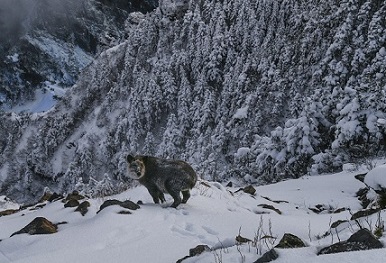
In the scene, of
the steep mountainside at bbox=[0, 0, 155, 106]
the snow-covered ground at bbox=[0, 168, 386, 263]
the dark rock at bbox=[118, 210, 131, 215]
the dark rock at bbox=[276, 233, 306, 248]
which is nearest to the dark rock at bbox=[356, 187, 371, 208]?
the snow-covered ground at bbox=[0, 168, 386, 263]

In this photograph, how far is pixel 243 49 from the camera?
166ft

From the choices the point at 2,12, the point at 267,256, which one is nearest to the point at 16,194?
the point at 267,256

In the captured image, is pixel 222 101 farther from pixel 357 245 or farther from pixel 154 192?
pixel 357 245

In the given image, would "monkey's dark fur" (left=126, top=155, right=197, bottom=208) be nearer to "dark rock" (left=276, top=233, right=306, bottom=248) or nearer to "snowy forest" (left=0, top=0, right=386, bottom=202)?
"dark rock" (left=276, top=233, right=306, bottom=248)

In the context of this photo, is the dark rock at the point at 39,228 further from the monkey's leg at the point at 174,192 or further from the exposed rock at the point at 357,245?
the exposed rock at the point at 357,245

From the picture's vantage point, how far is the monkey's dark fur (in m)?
7.55

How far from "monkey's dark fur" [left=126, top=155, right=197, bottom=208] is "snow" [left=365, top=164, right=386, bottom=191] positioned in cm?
284

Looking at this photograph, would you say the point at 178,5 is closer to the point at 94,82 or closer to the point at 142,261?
the point at 94,82

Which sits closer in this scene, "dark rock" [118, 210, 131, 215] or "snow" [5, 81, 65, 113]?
"dark rock" [118, 210, 131, 215]

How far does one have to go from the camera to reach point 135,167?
25.1 ft

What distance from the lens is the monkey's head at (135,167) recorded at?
7652 mm

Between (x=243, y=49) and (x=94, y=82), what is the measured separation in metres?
27.2

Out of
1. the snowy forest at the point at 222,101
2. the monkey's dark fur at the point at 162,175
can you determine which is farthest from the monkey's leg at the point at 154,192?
the snowy forest at the point at 222,101

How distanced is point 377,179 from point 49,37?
16773 centimetres
